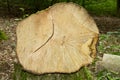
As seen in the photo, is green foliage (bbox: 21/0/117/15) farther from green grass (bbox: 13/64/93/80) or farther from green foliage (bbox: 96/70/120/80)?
green grass (bbox: 13/64/93/80)

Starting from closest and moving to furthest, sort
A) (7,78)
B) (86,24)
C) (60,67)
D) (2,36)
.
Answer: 1. (60,67)
2. (86,24)
3. (7,78)
4. (2,36)

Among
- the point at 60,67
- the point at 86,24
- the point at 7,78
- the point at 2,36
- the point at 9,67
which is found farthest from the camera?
the point at 2,36

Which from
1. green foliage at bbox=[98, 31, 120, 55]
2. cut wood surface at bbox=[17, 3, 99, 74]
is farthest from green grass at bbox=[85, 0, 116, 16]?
cut wood surface at bbox=[17, 3, 99, 74]

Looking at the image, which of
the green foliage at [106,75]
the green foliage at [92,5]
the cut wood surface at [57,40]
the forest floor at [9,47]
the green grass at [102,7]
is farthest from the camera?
the green grass at [102,7]

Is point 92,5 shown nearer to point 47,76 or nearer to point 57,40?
point 57,40

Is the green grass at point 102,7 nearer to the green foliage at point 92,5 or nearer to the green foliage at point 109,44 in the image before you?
the green foliage at point 92,5

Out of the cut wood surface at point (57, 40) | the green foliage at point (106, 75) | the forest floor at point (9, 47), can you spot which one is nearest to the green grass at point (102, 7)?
the forest floor at point (9, 47)

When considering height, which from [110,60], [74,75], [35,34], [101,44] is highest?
[35,34]

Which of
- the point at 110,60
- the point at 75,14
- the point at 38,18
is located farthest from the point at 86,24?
the point at 110,60

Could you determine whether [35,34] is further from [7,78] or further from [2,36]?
[2,36]
